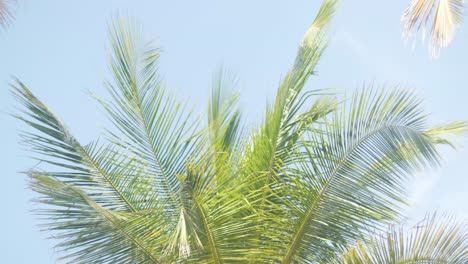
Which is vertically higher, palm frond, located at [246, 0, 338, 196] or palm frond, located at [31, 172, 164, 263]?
palm frond, located at [246, 0, 338, 196]

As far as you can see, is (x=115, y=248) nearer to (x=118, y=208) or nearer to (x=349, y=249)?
(x=118, y=208)

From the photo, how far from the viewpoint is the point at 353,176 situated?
7.50m

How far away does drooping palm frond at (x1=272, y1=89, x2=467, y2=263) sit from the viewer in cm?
743

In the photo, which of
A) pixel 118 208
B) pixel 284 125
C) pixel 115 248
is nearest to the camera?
pixel 115 248

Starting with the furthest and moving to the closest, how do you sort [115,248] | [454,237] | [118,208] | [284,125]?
[284,125] < [118,208] < [115,248] < [454,237]

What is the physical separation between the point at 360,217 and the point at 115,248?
2.18 metres

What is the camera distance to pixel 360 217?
291 inches

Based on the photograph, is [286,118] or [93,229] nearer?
[93,229]

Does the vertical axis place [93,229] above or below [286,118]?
below

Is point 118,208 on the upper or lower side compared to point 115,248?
upper

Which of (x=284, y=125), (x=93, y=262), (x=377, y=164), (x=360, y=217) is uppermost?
(x=284, y=125)

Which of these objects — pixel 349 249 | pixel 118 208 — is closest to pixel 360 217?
pixel 349 249

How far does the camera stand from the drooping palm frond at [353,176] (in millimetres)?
7430

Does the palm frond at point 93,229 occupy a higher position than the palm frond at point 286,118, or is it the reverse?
the palm frond at point 286,118
